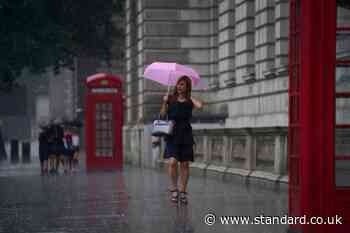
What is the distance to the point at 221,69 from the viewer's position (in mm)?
27062

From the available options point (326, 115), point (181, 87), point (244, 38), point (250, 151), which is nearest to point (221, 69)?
point (244, 38)

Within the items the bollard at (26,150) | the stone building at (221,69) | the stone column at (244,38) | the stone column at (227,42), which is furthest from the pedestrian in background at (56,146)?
the bollard at (26,150)

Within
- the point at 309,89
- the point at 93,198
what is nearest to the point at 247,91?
the point at 93,198

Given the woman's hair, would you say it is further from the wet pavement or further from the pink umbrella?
the wet pavement

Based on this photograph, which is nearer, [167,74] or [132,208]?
Answer: [132,208]

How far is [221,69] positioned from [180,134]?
49.7 ft

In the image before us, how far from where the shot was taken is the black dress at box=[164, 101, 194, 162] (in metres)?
12.0

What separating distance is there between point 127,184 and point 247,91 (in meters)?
7.51

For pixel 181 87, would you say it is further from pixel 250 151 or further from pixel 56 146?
pixel 56 146

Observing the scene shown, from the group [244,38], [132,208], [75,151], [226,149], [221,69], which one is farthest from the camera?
[75,151]

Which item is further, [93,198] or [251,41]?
[251,41]

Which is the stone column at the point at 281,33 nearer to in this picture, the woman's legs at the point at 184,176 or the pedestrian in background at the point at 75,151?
the pedestrian in background at the point at 75,151

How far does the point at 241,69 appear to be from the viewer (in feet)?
81.2

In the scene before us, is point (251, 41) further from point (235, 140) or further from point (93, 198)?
point (93, 198)
